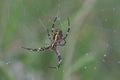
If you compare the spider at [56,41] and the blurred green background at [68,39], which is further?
the blurred green background at [68,39]

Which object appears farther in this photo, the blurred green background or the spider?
the blurred green background

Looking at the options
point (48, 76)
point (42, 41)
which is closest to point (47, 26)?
point (42, 41)

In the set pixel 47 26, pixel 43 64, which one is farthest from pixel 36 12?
pixel 43 64

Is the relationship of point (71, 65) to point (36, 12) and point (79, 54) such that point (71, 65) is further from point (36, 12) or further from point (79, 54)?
point (36, 12)

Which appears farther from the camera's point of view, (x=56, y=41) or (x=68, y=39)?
(x=68, y=39)

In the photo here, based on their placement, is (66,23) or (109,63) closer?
(66,23)

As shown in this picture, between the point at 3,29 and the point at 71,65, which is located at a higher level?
the point at 3,29
